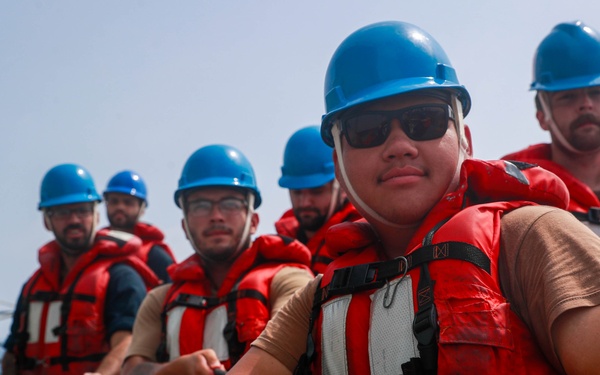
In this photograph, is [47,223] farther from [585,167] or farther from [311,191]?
[585,167]

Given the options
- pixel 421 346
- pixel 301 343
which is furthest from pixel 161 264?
pixel 421 346

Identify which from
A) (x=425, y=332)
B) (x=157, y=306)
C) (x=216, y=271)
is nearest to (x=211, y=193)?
(x=216, y=271)

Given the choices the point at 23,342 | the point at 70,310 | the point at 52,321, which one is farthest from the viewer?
the point at 23,342

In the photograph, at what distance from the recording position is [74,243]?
7.78m

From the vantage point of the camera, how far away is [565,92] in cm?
510

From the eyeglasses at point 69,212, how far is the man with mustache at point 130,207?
147 cm

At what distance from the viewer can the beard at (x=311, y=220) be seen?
6.98 metres

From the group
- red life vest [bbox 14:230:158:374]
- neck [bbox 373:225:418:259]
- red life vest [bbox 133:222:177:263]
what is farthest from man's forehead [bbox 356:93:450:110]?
red life vest [bbox 133:222:177:263]

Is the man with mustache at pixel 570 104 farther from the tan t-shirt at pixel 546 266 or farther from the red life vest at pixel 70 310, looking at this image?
the red life vest at pixel 70 310

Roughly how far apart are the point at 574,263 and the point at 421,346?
0.53 m

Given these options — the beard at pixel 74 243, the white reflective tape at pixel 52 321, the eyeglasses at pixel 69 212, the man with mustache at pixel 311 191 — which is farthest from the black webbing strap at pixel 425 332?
the eyeglasses at pixel 69 212

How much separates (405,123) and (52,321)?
5.68 m

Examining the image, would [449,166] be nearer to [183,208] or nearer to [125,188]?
[183,208]

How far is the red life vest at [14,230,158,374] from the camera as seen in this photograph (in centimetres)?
704
